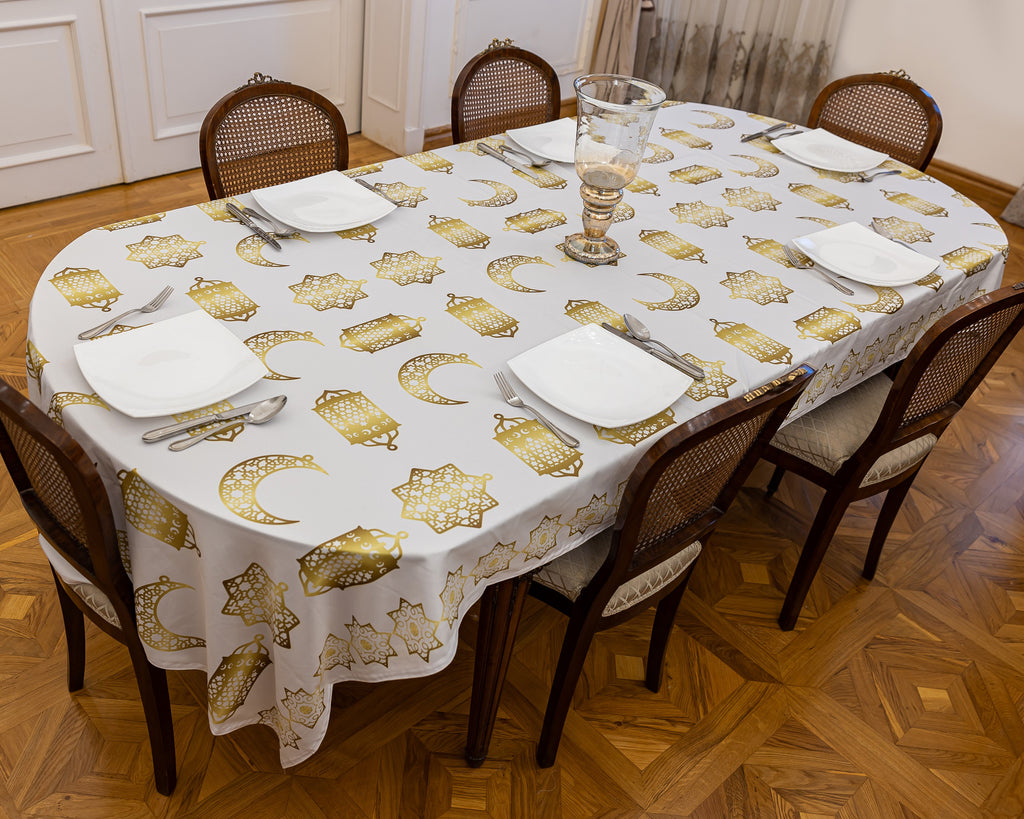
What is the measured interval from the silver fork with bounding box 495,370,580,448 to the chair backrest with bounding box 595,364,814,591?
11 centimetres

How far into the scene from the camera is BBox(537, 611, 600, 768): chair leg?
140cm

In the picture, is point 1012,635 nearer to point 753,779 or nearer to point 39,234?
point 753,779

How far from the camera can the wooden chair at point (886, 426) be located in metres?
1.53

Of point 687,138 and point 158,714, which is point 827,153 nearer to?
point 687,138

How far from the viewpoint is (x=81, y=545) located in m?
1.23

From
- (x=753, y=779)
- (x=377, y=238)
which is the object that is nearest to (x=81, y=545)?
(x=377, y=238)

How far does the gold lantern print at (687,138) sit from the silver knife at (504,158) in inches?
19.1

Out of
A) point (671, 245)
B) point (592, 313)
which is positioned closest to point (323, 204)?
point (592, 313)

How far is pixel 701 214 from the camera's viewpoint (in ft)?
6.28

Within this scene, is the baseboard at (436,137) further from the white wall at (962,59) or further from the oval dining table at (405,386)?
the oval dining table at (405,386)

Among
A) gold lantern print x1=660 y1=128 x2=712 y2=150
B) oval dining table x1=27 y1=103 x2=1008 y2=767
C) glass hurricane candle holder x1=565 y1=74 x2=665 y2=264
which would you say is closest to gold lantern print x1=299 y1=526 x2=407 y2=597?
oval dining table x1=27 y1=103 x2=1008 y2=767

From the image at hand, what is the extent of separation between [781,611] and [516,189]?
1.08 m

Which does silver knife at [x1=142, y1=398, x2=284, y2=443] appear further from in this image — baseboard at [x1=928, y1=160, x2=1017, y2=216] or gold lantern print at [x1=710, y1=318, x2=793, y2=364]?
baseboard at [x1=928, y1=160, x2=1017, y2=216]

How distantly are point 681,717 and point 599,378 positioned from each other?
0.76 metres
